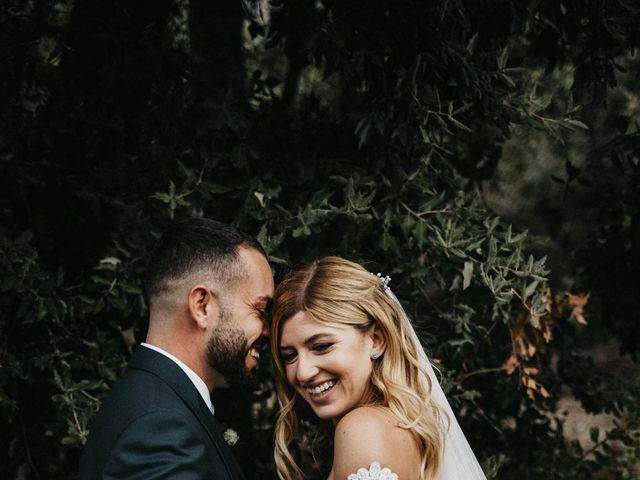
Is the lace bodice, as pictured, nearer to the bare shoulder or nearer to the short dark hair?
the bare shoulder

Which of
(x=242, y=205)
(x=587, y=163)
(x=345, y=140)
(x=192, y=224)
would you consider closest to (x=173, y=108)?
(x=242, y=205)

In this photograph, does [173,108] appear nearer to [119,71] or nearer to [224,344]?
[119,71]

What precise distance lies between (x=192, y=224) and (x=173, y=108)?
1.09m

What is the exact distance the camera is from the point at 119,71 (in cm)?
366

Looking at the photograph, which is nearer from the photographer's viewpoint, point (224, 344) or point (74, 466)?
point (224, 344)

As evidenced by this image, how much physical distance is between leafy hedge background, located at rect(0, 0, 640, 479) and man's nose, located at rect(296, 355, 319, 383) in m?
0.62

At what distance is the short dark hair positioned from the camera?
2613mm

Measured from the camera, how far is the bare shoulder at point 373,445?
2.62 meters

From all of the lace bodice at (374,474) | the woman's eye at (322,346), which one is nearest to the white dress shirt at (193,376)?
the woman's eye at (322,346)

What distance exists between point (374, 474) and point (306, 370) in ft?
1.45

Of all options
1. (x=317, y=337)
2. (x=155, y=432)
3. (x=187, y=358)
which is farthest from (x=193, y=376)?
(x=317, y=337)

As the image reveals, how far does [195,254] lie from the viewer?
2.63m

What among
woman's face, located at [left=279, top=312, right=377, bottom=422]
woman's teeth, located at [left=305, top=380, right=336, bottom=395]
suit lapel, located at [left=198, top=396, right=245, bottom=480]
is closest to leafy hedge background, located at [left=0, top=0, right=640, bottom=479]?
woman's face, located at [left=279, top=312, right=377, bottom=422]

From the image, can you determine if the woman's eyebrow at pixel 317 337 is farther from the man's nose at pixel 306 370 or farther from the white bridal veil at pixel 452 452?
the white bridal veil at pixel 452 452
